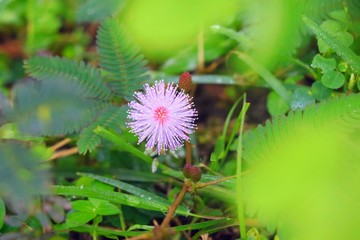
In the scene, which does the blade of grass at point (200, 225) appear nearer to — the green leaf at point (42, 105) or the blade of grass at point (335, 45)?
the green leaf at point (42, 105)

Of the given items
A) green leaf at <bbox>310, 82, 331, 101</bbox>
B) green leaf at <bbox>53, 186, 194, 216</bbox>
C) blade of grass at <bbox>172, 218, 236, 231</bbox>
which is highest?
green leaf at <bbox>310, 82, 331, 101</bbox>

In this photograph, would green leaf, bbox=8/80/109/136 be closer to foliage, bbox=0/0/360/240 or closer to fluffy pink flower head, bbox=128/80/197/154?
foliage, bbox=0/0/360/240

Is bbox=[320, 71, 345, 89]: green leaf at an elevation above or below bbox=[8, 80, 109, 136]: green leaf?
above

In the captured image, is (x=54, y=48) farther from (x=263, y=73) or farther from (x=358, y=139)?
(x=358, y=139)

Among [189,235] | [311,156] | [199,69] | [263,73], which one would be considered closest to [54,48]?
[199,69]

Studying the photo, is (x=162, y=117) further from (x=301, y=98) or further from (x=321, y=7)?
(x=321, y=7)

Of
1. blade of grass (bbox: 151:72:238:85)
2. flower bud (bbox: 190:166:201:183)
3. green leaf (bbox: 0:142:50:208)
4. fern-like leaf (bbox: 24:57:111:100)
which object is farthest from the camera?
blade of grass (bbox: 151:72:238:85)

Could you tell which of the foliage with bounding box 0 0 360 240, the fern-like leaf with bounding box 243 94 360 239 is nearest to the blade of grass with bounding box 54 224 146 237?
the foliage with bounding box 0 0 360 240

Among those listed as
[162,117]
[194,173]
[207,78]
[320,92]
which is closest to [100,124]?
[162,117]
